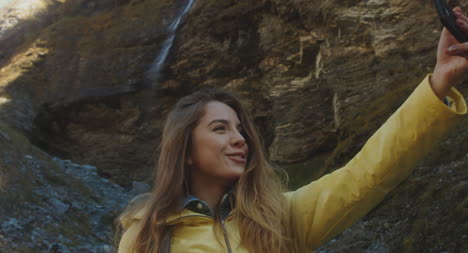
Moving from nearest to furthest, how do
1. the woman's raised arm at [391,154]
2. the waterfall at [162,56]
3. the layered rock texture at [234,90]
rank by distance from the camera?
1. the woman's raised arm at [391,154]
2. the layered rock texture at [234,90]
3. the waterfall at [162,56]

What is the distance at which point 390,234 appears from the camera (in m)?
5.88

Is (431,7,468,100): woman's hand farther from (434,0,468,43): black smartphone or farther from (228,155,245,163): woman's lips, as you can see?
(228,155,245,163): woman's lips

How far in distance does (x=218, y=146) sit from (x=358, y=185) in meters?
0.81

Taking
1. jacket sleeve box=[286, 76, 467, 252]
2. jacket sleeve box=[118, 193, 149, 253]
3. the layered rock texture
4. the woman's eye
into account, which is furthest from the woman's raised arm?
the layered rock texture

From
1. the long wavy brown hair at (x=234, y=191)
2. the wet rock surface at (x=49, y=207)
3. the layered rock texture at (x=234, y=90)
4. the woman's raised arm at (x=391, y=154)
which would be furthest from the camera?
the wet rock surface at (x=49, y=207)

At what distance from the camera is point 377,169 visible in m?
2.12

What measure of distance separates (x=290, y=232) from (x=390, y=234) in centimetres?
381

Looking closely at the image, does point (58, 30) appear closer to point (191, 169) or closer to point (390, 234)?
point (390, 234)

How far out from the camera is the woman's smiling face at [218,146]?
266cm

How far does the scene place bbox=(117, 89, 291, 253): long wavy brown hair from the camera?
2430 mm

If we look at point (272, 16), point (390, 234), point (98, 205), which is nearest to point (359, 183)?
point (390, 234)

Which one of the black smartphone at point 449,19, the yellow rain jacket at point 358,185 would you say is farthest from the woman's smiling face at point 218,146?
the black smartphone at point 449,19

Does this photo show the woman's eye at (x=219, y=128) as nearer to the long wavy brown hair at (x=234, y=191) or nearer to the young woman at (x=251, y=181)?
the young woman at (x=251, y=181)

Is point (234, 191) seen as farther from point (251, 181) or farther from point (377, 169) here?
point (377, 169)
